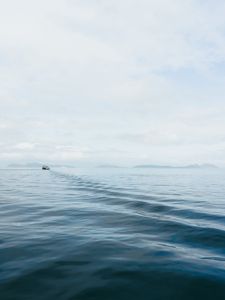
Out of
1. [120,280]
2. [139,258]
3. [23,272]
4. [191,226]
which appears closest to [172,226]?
[191,226]

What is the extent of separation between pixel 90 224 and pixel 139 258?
4881 millimetres

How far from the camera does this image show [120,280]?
593cm

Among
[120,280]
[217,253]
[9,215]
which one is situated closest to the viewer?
[120,280]

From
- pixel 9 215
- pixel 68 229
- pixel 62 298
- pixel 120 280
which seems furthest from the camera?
pixel 9 215

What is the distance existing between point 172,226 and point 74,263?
572cm

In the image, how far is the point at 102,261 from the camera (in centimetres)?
712

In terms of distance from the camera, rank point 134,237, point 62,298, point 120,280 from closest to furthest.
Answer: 1. point 62,298
2. point 120,280
3. point 134,237

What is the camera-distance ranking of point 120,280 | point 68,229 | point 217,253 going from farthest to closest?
1. point 68,229
2. point 217,253
3. point 120,280

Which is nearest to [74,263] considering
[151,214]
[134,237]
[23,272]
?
[23,272]

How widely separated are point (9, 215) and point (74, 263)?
8.40 m

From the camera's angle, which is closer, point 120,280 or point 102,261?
point 120,280

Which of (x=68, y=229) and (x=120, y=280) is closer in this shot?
(x=120, y=280)

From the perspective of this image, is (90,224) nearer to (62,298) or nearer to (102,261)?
(102,261)

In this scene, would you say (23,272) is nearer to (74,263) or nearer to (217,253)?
(74,263)
